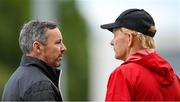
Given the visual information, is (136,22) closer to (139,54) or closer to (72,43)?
(139,54)

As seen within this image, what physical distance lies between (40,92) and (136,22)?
84 centimetres

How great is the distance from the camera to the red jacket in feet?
21.2

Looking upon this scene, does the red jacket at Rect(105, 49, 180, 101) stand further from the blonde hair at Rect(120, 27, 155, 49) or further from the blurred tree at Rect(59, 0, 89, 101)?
the blurred tree at Rect(59, 0, 89, 101)

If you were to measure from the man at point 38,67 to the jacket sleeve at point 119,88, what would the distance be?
1.51ft

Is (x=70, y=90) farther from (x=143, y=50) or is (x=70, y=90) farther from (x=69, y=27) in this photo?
(x=143, y=50)

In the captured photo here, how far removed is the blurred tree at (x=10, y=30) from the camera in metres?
27.7

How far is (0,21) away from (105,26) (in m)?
23.0

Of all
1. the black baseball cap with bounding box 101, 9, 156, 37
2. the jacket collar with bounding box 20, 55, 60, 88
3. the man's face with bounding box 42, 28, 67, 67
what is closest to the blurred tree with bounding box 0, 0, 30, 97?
the man's face with bounding box 42, 28, 67, 67

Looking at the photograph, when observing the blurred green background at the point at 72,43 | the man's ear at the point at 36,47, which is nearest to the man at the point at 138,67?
the man's ear at the point at 36,47

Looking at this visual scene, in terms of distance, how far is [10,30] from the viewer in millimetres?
29031

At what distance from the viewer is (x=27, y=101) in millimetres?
6680

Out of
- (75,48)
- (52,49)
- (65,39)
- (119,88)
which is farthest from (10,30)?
(119,88)

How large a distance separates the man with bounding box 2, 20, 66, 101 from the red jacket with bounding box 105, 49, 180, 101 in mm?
489

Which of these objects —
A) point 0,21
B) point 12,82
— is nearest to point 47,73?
point 12,82
